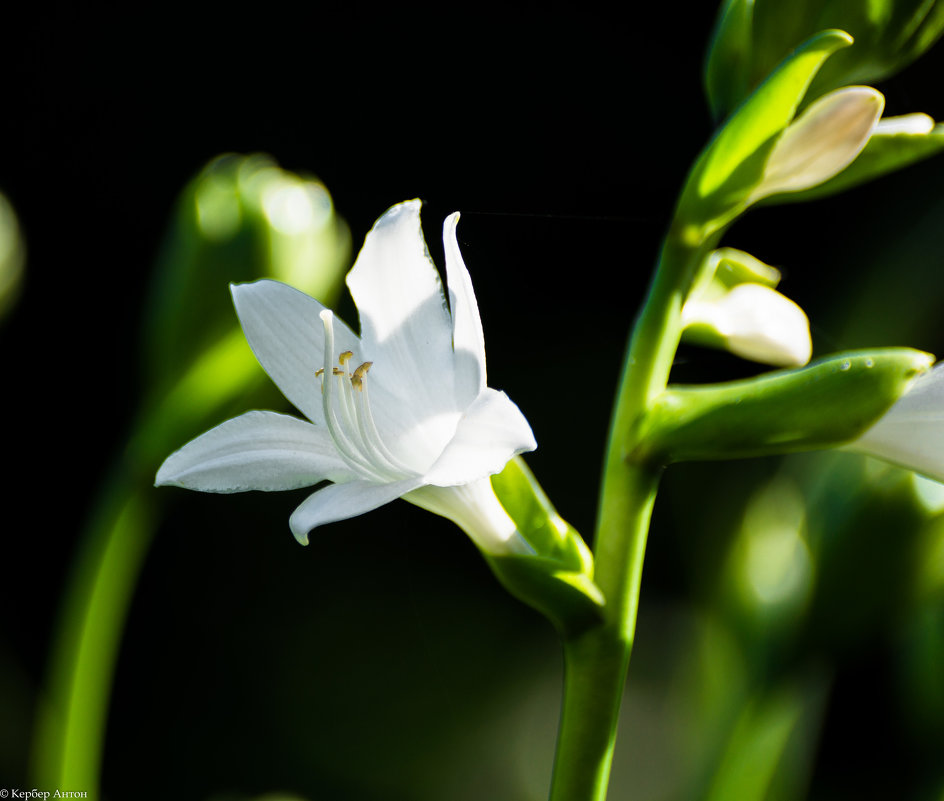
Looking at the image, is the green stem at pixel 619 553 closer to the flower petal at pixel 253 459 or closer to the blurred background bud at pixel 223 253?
the flower petal at pixel 253 459

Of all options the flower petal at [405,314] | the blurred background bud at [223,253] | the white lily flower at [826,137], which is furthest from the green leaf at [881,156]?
the blurred background bud at [223,253]

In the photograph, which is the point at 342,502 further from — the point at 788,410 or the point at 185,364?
the point at 185,364

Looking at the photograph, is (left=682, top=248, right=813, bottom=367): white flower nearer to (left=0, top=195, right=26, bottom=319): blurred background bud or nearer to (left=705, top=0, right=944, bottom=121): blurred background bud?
(left=705, top=0, right=944, bottom=121): blurred background bud

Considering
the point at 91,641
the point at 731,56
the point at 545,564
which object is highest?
the point at 731,56

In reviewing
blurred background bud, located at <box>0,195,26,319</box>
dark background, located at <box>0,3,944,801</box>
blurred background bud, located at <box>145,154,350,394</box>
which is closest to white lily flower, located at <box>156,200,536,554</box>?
blurred background bud, located at <box>145,154,350,394</box>

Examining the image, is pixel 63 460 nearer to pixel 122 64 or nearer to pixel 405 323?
pixel 122 64

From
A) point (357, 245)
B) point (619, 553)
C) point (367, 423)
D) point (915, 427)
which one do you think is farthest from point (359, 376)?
point (357, 245)
